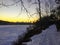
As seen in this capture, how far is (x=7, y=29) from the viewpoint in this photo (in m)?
8.93

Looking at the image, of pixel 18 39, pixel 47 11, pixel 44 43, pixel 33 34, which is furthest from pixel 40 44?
pixel 47 11

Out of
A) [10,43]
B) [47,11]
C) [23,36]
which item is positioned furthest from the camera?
[23,36]

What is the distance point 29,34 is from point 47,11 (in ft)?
10.1

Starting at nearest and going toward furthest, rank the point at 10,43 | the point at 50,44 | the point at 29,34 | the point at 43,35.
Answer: the point at 10,43, the point at 50,44, the point at 29,34, the point at 43,35

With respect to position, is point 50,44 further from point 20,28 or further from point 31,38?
point 20,28

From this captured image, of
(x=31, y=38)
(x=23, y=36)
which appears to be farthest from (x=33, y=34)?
(x=23, y=36)

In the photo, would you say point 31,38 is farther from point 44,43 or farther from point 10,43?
point 10,43

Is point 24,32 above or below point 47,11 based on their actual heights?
below

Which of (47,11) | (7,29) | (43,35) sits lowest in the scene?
(43,35)

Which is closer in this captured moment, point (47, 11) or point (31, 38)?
point (47, 11)

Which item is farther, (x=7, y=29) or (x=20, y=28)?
(x=20, y=28)

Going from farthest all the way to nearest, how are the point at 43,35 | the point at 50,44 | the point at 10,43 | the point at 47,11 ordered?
the point at 43,35 → the point at 50,44 → the point at 10,43 → the point at 47,11

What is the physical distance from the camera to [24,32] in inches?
352

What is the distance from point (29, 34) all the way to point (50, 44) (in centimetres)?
143
